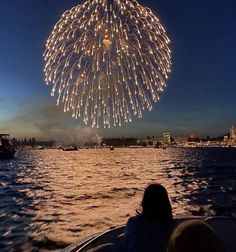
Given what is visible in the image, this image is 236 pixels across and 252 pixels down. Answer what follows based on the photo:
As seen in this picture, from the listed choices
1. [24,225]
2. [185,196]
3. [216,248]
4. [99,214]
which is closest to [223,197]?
[185,196]

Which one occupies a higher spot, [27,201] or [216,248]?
[216,248]

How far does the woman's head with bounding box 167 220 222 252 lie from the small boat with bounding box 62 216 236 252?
7.98 feet

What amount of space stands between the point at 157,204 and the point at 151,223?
0.27 m

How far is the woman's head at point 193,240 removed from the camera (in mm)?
3836

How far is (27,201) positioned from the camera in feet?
97.4

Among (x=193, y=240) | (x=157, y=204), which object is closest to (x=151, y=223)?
(x=157, y=204)

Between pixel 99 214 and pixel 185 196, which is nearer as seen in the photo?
pixel 99 214

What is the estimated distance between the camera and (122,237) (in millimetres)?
6609

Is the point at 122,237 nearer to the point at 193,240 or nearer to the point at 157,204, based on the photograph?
the point at 157,204

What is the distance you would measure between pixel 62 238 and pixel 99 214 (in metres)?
6.13

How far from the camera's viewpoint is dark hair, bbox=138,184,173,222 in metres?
5.60

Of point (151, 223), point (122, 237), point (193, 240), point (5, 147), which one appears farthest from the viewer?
point (5, 147)

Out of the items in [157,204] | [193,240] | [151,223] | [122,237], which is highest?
[157,204]

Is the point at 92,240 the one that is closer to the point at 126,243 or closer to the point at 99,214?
the point at 126,243
